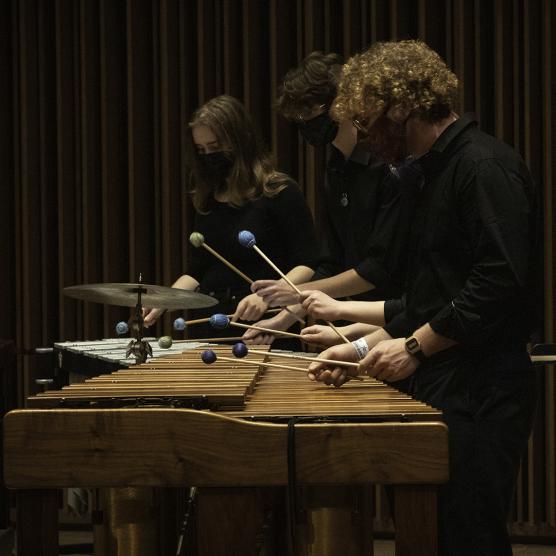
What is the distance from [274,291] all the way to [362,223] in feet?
1.18

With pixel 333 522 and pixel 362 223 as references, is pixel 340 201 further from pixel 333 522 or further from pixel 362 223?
pixel 333 522

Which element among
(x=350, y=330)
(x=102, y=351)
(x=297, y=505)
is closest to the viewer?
(x=297, y=505)

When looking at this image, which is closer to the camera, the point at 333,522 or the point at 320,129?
the point at 333,522

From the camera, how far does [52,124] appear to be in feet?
16.6

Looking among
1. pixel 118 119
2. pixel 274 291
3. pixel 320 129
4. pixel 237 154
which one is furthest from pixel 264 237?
pixel 118 119

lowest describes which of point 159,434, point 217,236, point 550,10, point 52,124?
point 159,434

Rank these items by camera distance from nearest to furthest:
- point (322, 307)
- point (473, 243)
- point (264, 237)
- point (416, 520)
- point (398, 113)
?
1. point (416, 520)
2. point (473, 243)
3. point (398, 113)
4. point (322, 307)
5. point (264, 237)

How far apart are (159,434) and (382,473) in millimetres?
377

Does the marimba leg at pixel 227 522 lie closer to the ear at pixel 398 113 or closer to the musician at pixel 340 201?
the ear at pixel 398 113

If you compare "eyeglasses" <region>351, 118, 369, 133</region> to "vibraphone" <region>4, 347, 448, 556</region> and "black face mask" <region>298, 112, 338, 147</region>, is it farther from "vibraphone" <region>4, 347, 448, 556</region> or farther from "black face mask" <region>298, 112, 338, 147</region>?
"black face mask" <region>298, 112, 338, 147</region>

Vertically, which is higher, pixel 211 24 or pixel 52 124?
pixel 211 24

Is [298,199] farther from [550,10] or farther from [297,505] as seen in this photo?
[297,505]

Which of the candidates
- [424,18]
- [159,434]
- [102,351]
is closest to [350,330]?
[102,351]

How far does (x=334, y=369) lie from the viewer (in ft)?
7.36
